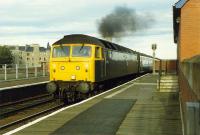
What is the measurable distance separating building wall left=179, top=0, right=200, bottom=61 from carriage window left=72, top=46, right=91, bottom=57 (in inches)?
244

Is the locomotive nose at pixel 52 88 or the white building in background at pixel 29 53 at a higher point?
the white building in background at pixel 29 53

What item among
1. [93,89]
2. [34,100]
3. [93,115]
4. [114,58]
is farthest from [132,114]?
[114,58]

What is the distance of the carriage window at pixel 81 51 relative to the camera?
19.4 metres

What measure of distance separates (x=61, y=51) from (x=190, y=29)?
7891mm

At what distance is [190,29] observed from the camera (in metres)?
23.4

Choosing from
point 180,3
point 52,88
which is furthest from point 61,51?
point 180,3

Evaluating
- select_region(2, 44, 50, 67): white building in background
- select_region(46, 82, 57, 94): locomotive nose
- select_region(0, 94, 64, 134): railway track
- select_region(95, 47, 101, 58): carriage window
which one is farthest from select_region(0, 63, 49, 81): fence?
select_region(2, 44, 50, 67): white building in background

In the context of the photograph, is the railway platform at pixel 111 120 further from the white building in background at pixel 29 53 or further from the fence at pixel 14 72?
the white building in background at pixel 29 53

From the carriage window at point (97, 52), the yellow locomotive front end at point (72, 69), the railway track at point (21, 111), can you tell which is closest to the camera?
the railway track at point (21, 111)

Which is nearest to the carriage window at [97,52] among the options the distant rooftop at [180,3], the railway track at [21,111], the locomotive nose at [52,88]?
the locomotive nose at [52,88]

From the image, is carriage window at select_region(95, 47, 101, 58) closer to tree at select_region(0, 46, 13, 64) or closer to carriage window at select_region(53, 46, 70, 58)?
carriage window at select_region(53, 46, 70, 58)

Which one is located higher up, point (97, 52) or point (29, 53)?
point (29, 53)

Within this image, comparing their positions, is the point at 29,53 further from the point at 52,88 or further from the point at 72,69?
the point at 52,88

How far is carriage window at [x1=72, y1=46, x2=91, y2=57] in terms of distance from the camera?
19.4 metres
